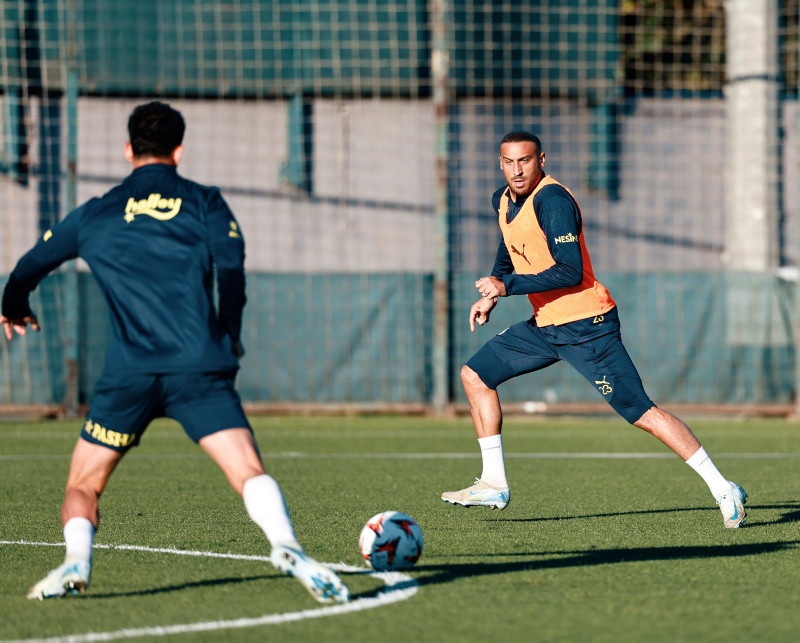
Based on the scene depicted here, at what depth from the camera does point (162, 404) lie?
470 cm

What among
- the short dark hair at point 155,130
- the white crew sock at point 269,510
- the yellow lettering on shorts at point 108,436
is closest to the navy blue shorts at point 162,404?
the yellow lettering on shorts at point 108,436

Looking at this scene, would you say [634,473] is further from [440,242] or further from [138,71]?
[138,71]

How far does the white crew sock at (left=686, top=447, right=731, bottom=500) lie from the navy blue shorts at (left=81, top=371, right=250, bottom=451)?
3.03m

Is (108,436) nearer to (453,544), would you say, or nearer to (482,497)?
(453,544)

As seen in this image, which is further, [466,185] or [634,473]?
[466,185]

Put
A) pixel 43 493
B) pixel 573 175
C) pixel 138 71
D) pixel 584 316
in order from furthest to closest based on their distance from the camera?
1. pixel 573 175
2. pixel 138 71
3. pixel 43 493
4. pixel 584 316

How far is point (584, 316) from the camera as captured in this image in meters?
6.98

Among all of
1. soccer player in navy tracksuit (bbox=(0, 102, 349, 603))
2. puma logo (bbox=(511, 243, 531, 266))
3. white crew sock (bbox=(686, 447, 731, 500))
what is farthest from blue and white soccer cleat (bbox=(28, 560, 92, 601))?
white crew sock (bbox=(686, 447, 731, 500))

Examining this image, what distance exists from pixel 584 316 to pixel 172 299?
304cm

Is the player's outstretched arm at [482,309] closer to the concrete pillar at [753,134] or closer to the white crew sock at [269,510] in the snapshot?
the white crew sock at [269,510]

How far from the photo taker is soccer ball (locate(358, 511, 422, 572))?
5.38 m

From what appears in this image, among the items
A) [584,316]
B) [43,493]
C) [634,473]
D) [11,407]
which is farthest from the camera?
[11,407]

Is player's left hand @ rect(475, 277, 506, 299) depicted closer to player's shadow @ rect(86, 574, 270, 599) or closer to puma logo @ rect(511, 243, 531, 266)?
puma logo @ rect(511, 243, 531, 266)

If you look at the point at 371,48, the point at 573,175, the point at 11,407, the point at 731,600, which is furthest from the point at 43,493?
the point at 573,175
